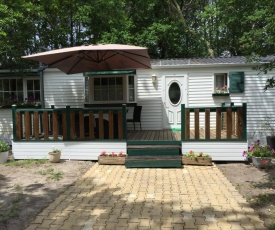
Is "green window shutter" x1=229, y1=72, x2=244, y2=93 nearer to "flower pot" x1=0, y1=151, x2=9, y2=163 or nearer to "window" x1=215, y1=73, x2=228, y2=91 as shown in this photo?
"window" x1=215, y1=73, x2=228, y2=91

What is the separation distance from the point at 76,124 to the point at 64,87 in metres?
3.04

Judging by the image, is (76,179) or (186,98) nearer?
(76,179)

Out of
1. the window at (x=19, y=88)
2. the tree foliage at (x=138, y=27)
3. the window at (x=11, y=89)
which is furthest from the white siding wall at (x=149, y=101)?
the window at (x=11, y=89)

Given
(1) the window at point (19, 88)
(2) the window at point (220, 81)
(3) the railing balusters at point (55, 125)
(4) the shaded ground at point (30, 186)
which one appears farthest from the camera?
(1) the window at point (19, 88)

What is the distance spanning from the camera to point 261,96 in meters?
8.82

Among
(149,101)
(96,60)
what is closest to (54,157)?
(96,60)

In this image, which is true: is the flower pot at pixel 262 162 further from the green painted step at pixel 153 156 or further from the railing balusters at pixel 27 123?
the railing balusters at pixel 27 123

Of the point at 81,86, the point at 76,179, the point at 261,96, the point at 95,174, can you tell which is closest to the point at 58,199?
the point at 76,179

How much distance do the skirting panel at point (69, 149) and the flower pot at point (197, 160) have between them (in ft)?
4.65

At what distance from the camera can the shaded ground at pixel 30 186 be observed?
137 inches

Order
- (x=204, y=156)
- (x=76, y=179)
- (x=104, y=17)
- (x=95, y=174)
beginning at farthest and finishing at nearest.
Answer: (x=104, y=17) → (x=204, y=156) → (x=95, y=174) → (x=76, y=179)

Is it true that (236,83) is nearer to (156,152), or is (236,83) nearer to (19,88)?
(156,152)

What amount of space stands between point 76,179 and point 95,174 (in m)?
0.46

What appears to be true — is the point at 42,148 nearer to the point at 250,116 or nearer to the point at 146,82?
the point at 146,82
